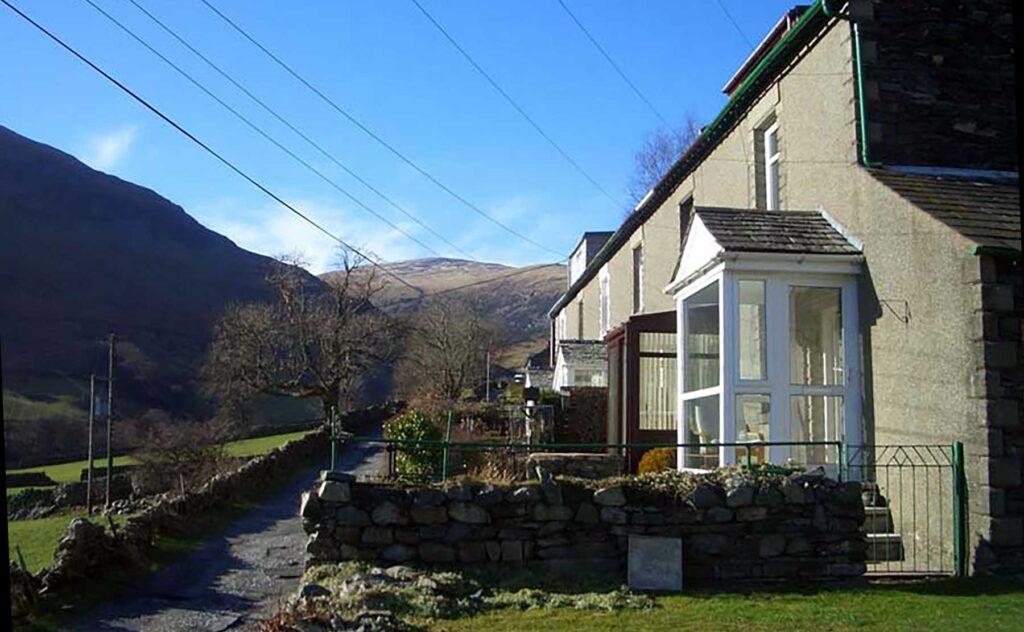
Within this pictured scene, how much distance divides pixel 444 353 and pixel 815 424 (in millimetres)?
40451

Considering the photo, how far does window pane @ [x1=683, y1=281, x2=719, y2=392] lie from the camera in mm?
12631

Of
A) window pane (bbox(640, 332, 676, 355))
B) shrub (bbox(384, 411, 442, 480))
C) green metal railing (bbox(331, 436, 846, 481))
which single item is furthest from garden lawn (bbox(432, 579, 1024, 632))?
window pane (bbox(640, 332, 676, 355))

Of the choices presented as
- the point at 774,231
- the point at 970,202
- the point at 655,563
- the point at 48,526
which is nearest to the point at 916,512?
the point at 655,563

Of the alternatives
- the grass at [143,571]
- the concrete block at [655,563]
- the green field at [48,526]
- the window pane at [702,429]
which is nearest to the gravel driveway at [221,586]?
the grass at [143,571]

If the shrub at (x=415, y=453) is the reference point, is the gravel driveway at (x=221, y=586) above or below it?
below

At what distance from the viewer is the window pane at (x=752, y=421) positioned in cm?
1160

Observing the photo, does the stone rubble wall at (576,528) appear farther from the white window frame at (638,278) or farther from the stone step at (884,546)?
the white window frame at (638,278)

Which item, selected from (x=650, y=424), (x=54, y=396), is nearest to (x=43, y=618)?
(x=650, y=424)

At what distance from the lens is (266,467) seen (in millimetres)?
22391

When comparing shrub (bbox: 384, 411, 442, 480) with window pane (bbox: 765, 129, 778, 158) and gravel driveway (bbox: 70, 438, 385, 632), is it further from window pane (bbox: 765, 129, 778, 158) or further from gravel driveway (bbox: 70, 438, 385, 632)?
window pane (bbox: 765, 129, 778, 158)

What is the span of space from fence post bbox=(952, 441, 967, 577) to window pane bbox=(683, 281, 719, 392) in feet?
11.4

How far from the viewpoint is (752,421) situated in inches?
469

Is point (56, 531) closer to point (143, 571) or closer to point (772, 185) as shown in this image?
point (143, 571)

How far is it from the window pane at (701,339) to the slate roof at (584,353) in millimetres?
14778
